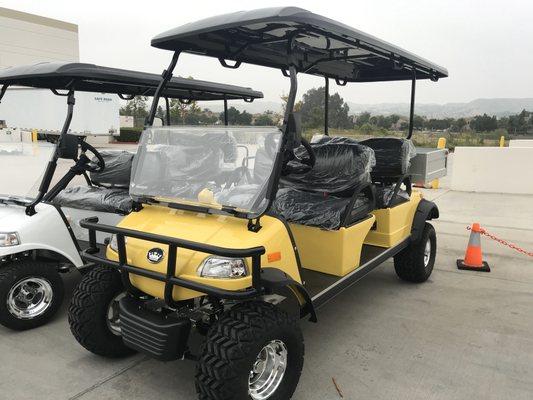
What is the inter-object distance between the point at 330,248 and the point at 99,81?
8.81 ft

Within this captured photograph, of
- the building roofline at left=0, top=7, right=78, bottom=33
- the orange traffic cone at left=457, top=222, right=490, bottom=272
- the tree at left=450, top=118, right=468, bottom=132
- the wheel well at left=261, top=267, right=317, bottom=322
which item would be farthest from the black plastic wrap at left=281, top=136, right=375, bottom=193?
the building roofline at left=0, top=7, right=78, bottom=33

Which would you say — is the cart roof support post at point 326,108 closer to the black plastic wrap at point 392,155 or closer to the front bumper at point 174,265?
the black plastic wrap at point 392,155

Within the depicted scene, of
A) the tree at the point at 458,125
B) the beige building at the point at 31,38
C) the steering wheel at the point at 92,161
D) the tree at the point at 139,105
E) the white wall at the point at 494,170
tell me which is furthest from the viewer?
the beige building at the point at 31,38

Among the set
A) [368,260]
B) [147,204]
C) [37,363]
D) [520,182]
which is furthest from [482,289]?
[520,182]

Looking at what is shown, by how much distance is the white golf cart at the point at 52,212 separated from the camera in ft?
11.4

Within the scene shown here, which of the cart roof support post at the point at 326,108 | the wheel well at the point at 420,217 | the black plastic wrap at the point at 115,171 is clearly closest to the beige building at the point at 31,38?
the black plastic wrap at the point at 115,171

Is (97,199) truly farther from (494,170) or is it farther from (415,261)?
(494,170)

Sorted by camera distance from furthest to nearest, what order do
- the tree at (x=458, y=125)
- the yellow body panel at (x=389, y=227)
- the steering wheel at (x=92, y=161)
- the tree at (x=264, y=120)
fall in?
the tree at (x=458, y=125), the steering wheel at (x=92, y=161), the yellow body panel at (x=389, y=227), the tree at (x=264, y=120)

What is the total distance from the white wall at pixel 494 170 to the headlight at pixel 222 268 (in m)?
10.1

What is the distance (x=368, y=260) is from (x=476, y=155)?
849cm

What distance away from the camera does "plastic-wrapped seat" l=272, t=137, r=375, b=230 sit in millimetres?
3459

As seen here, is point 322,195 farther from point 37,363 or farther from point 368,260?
point 37,363

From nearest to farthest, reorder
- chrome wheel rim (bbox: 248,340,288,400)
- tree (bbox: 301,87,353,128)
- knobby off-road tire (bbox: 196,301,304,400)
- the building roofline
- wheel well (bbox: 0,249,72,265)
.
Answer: knobby off-road tire (bbox: 196,301,304,400) < chrome wheel rim (bbox: 248,340,288,400) < wheel well (bbox: 0,249,72,265) < tree (bbox: 301,87,353,128) < the building roofline

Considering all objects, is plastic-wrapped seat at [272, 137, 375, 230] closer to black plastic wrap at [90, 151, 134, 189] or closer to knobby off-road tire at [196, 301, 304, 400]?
knobby off-road tire at [196, 301, 304, 400]
